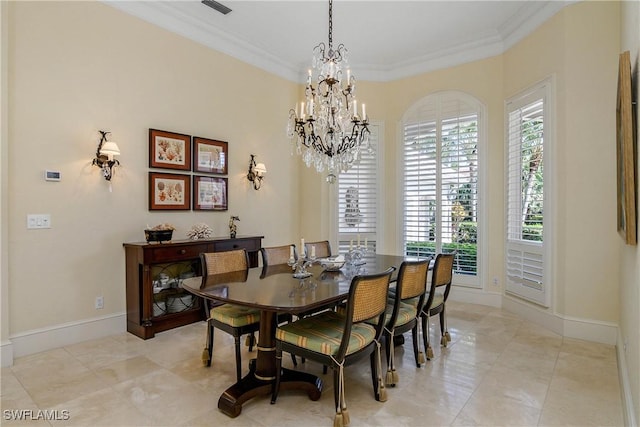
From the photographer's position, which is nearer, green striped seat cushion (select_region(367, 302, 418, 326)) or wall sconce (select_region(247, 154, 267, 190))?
green striped seat cushion (select_region(367, 302, 418, 326))

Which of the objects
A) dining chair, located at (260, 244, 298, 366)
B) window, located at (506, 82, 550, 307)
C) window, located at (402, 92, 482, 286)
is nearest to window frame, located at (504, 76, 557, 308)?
window, located at (506, 82, 550, 307)

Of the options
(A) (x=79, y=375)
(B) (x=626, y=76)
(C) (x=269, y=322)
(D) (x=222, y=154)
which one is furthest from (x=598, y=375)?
(D) (x=222, y=154)

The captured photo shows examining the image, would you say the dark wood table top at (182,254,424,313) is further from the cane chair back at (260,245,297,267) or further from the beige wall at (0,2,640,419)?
the beige wall at (0,2,640,419)

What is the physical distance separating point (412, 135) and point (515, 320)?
2905 millimetres

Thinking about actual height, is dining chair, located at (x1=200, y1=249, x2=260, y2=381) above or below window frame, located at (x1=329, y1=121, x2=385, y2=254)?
below

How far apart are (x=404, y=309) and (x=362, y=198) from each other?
115 inches

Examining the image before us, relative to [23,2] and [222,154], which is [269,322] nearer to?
[222,154]

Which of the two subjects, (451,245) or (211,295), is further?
(451,245)

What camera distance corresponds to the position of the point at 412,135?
5410mm

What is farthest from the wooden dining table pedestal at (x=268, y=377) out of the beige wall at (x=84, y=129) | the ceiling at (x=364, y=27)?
the ceiling at (x=364, y=27)

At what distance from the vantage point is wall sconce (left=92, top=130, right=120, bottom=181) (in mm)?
3447

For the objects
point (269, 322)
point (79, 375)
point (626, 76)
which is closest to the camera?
point (626, 76)

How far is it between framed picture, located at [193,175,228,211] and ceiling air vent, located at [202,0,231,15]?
6.45ft

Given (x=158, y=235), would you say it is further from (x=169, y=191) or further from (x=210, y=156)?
(x=210, y=156)
